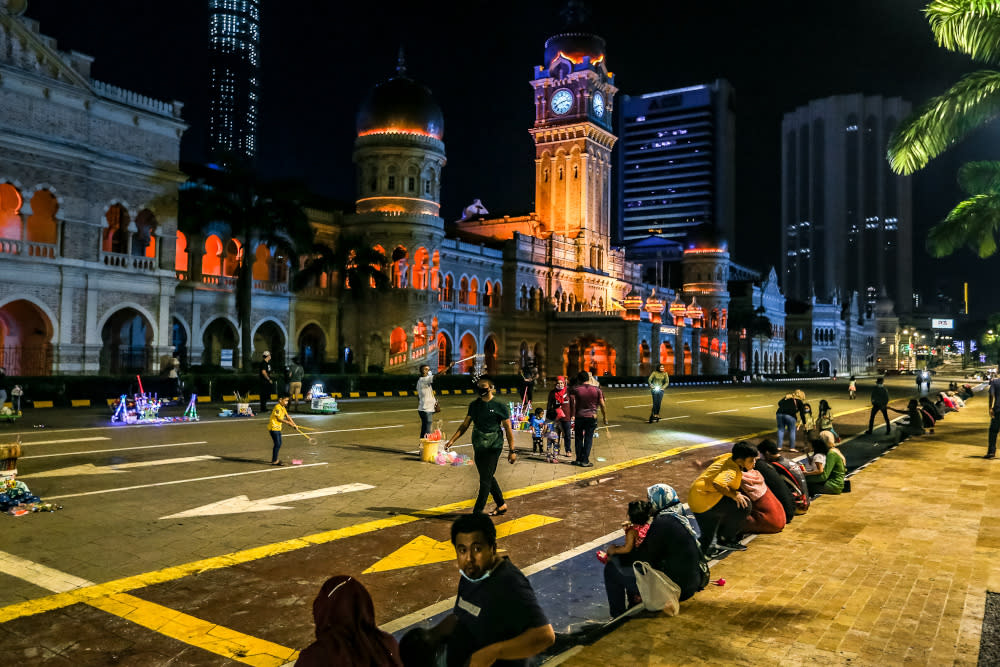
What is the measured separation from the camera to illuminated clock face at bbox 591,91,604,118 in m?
65.0

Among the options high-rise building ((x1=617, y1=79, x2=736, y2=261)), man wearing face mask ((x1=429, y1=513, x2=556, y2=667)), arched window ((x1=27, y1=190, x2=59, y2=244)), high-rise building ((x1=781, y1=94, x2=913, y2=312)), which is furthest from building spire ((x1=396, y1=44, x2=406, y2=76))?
high-rise building ((x1=781, y1=94, x2=913, y2=312))

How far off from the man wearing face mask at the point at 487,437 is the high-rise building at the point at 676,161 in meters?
150

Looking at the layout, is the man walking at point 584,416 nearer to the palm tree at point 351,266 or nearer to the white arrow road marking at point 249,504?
the white arrow road marking at point 249,504

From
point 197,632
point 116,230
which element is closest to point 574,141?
point 116,230

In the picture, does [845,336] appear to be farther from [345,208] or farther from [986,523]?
[986,523]

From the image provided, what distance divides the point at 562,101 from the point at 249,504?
6064 cm

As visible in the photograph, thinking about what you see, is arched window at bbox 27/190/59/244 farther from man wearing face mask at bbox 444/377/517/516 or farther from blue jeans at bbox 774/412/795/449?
blue jeans at bbox 774/412/795/449

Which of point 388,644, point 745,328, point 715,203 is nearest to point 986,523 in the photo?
point 388,644

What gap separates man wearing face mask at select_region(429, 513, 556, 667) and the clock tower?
6095 cm

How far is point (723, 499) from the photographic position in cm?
746

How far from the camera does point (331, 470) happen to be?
12.5 metres

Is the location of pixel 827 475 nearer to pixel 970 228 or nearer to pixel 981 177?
pixel 970 228

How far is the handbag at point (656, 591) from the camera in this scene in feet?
18.4

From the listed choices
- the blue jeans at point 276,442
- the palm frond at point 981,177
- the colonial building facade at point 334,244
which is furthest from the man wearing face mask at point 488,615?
the colonial building facade at point 334,244
